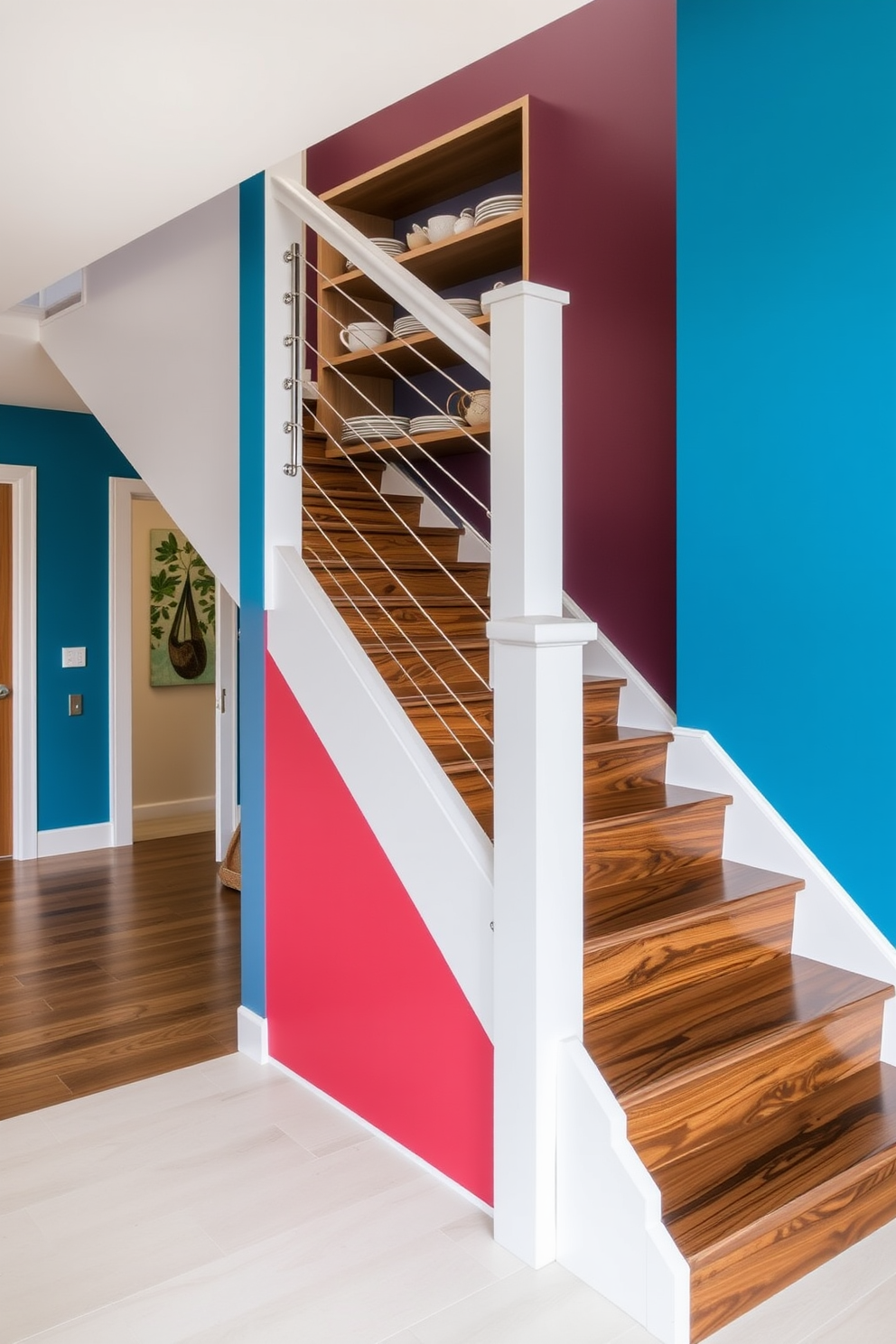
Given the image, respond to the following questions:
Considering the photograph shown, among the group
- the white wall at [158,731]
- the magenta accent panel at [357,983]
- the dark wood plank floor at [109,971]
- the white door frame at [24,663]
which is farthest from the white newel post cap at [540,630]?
the white wall at [158,731]

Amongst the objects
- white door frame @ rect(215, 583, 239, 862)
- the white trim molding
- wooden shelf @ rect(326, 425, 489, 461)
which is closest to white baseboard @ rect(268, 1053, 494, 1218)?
the white trim molding

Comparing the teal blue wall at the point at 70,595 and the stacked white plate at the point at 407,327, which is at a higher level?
the stacked white plate at the point at 407,327

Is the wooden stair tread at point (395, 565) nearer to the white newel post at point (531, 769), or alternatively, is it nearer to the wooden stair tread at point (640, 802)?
the wooden stair tread at point (640, 802)

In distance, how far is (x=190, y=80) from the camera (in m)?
2.11

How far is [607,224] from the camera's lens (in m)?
3.60

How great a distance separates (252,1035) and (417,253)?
256cm

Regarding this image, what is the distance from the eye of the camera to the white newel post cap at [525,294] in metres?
2.03

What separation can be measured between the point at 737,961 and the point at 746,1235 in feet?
2.43

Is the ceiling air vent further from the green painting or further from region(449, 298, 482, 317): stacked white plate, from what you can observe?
the green painting

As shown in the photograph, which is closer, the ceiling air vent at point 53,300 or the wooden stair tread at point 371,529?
the wooden stair tread at point 371,529

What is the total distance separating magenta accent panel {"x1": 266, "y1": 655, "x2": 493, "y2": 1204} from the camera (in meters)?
2.33

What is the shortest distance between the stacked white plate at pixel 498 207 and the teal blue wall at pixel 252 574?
0.89 m

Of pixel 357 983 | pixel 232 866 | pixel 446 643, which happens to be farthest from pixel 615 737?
pixel 232 866

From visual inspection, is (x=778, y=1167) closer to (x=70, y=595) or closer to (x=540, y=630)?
(x=540, y=630)
